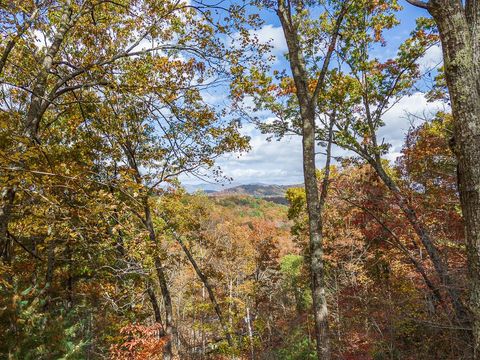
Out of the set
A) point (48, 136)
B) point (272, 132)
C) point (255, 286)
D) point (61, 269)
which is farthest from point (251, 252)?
point (48, 136)

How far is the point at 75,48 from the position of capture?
6.83m

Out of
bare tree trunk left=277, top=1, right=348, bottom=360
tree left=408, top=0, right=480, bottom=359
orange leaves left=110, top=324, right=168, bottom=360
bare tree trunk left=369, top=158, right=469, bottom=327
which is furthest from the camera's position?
orange leaves left=110, top=324, right=168, bottom=360

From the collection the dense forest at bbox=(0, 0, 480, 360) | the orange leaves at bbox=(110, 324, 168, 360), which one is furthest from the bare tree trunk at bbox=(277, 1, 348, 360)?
the orange leaves at bbox=(110, 324, 168, 360)

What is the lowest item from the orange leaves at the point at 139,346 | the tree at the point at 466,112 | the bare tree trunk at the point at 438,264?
the orange leaves at the point at 139,346

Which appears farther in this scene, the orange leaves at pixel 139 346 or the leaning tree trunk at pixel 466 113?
the orange leaves at pixel 139 346

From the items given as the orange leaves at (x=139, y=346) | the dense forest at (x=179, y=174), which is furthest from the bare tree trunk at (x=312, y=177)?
the orange leaves at (x=139, y=346)

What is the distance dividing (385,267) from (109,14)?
55.2 feet

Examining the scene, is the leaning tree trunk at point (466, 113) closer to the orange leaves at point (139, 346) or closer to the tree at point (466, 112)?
the tree at point (466, 112)

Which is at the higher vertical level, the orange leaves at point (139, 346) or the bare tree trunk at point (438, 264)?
the bare tree trunk at point (438, 264)

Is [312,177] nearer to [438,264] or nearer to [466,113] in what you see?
[466,113]

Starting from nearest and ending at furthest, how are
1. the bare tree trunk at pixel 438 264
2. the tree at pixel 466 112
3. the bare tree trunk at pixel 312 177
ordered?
the tree at pixel 466 112, the bare tree trunk at pixel 312 177, the bare tree trunk at pixel 438 264

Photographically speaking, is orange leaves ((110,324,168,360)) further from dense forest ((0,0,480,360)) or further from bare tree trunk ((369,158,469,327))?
bare tree trunk ((369,158,469,327))

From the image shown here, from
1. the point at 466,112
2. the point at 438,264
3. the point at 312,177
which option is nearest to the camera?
the point at 466,112

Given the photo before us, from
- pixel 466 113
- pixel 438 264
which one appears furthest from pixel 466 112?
pixel 438 264
